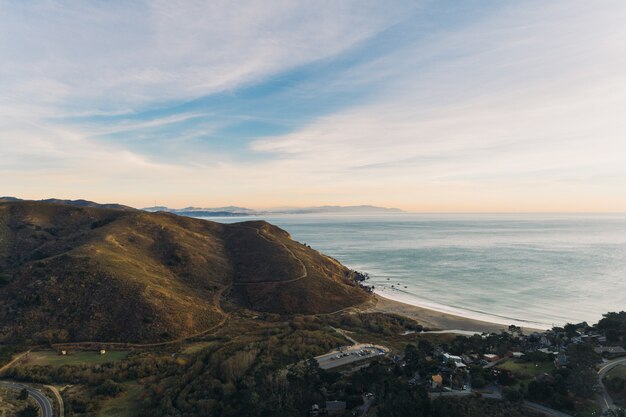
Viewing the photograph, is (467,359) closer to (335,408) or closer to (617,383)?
(617,383)

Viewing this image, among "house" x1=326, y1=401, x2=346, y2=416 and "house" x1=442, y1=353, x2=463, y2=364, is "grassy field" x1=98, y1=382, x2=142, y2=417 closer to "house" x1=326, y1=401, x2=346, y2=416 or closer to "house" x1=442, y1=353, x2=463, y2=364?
"house" x1=326, y1=401, x2=346, y2=416

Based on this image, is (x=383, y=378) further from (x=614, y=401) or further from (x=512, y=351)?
(x=512, y=351)

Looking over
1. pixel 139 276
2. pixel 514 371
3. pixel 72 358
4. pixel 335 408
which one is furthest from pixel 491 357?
pixel 139 276

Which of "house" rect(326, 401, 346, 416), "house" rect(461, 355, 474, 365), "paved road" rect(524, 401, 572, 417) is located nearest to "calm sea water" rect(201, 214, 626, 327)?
"house" rect(461, 355, 474, 365)

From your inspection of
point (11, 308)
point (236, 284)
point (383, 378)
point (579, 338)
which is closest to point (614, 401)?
point (383, 378)

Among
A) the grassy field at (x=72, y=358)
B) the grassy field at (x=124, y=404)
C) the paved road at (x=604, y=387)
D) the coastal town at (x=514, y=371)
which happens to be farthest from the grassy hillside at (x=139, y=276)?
the paved road at (x=604, y=387)
